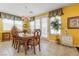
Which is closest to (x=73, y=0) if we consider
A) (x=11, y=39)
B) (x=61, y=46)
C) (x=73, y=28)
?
(x=73, y=28)

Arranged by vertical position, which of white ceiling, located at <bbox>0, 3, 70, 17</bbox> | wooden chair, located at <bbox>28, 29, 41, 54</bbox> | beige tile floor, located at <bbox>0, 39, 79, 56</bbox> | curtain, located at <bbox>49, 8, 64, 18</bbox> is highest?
white ceiling, located at <bbox>0, 3, 70, 17</bbox>

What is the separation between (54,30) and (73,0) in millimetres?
610

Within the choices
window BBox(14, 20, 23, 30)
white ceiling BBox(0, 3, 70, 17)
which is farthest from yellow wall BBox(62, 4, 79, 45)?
window BBox(14, 20, 23, 30)

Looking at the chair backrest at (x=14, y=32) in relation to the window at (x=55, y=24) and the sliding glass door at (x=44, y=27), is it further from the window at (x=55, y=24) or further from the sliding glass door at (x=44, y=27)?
the window at (x=55, y=24)

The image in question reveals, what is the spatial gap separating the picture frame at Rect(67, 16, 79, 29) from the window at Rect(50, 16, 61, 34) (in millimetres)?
173

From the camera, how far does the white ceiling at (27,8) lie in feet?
6.40

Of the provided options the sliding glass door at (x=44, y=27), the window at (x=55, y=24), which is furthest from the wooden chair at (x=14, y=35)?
the window at (x=55, y=24)

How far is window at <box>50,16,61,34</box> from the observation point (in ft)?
6.66

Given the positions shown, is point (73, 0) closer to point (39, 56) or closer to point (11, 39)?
point (39, 56)

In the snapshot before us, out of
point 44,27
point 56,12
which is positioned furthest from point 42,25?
point 56,12

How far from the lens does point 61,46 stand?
79.4 inches

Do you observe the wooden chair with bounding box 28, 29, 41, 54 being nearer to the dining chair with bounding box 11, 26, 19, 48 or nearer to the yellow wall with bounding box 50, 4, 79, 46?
the dining chair with bounding box 11, 26, 19, 48

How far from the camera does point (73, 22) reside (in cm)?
200

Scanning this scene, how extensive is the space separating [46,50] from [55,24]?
0.49 metres
